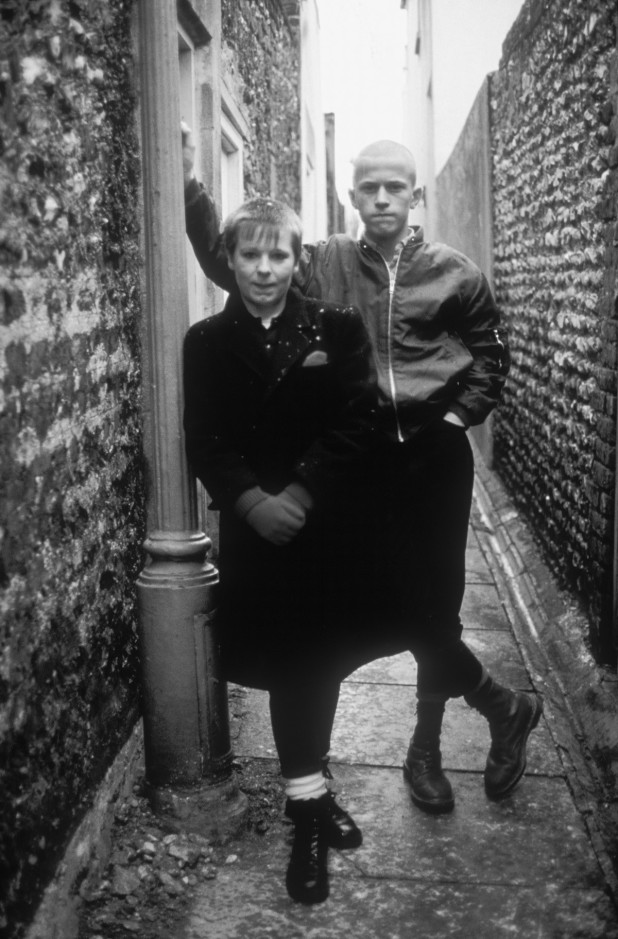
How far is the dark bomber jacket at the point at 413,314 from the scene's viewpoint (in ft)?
9.46

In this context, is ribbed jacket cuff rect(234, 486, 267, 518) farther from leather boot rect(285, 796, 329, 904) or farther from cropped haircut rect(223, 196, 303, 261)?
leather boot rect(285, 796, 329, 904)

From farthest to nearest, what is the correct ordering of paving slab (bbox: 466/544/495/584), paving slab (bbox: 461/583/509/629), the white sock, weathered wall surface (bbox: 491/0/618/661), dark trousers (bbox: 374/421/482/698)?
paving slab (bbox: 466/544/495/584) → paving slab (bbox: 461/583/509/629) → weathered wall surface (bbox: 491/0/618/661) → dark trousers (bbox: 374/421/482/698) → the white sock

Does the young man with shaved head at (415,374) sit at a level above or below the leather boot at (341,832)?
above

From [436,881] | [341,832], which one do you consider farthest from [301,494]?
[436,881]

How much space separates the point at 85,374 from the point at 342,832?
5.09 ft

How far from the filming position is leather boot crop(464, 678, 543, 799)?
3129 mm

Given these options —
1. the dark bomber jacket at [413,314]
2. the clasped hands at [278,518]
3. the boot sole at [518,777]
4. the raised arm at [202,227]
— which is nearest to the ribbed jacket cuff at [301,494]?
the clasped hands at [278,518]

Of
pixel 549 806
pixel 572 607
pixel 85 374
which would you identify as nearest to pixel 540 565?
pixel 572 607

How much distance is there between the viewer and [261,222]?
102 inches

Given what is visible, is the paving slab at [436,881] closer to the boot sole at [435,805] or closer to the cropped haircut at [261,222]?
the boot sole at [435,805]

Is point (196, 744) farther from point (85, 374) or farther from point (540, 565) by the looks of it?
point (540, 565)

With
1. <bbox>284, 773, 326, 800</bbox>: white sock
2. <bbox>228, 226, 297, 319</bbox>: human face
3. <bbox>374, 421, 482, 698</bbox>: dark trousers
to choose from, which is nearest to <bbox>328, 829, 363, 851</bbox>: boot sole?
<bbox>284, 773, 326, 800</bbox>: white sock

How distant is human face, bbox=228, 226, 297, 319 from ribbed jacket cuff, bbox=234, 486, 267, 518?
526 millimetres

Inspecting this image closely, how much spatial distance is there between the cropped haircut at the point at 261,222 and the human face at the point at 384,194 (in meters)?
0.33
